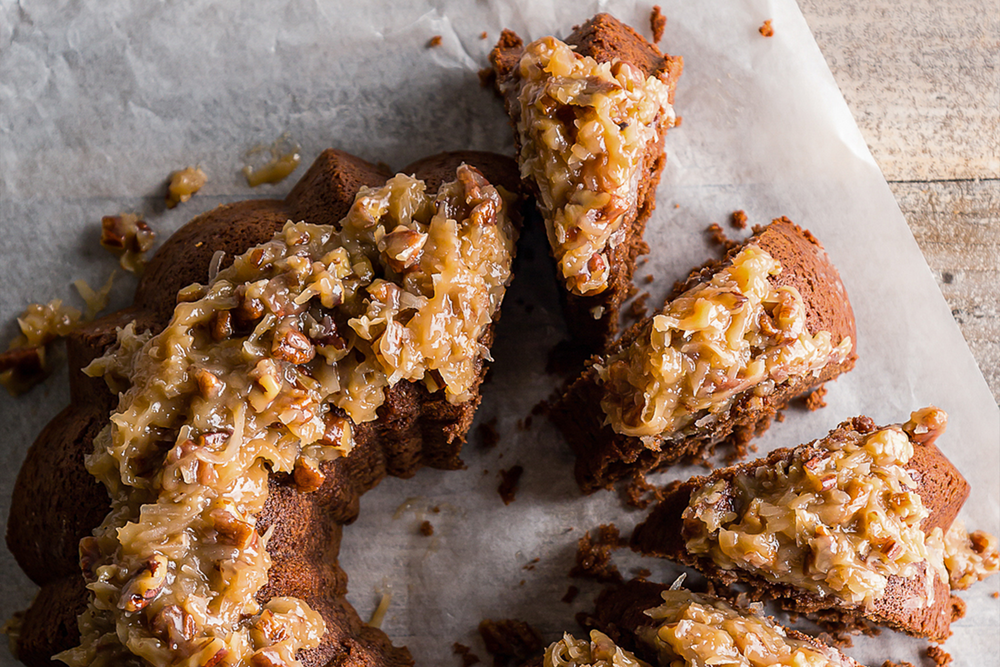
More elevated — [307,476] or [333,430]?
[333,430]

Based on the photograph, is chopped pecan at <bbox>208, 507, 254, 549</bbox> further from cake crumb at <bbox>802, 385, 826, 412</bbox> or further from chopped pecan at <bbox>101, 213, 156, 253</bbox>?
cake crumb at <bbox>802, 385, 826, 412</bbox>

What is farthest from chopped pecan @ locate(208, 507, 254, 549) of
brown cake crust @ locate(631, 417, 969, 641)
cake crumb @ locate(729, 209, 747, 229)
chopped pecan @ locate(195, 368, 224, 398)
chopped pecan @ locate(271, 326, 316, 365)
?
cake crumb @ locate(729, 209, 747, 229)

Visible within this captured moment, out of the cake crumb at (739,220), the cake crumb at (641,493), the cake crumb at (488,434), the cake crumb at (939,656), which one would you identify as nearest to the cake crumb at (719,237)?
the cake crumb at (739,220)

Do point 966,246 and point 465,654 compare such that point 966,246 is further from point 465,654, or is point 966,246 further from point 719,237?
point 465,654

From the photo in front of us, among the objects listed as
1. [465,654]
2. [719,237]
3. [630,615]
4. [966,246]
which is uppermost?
[719,237]

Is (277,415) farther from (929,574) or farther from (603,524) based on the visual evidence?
(929,574)

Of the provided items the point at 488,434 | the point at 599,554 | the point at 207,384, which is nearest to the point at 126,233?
the point at 207,384
